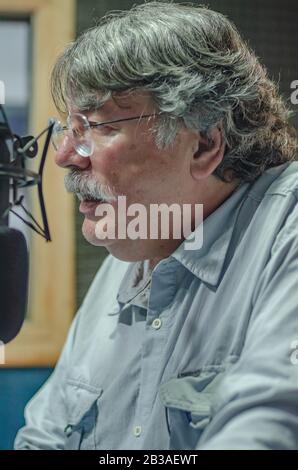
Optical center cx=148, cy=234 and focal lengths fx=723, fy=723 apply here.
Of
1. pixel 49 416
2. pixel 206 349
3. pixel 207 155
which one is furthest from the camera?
pixel 49 416

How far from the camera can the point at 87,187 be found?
907 mm

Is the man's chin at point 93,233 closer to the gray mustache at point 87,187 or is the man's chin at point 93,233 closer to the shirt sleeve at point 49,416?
the gray mustache at point 87,187

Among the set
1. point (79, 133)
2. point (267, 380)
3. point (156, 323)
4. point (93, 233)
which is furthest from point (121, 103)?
point (267, 380)

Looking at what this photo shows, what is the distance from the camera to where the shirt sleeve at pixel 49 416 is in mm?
1053

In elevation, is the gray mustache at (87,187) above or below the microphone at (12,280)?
above

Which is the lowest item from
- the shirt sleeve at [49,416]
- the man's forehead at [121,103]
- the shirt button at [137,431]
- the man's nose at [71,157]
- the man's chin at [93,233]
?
the shirt sleeve at [49,416]

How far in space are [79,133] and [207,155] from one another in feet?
0.55

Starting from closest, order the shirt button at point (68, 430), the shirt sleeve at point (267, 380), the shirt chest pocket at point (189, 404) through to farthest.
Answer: the shirt sleeve at point (267, 380) → the shirt chest pocket at point (189, 404) → the shirt button at point (68, 430)

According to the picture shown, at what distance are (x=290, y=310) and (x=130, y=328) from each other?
0.31m

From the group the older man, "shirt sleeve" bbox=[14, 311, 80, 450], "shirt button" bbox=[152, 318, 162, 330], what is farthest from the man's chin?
"shirt sleeve" bbox=[14, 311, 80, 450]

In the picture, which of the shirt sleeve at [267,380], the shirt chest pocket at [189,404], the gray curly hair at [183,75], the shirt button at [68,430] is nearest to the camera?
the shirt sleeve at [267,380]

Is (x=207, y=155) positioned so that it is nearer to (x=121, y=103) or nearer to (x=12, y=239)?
(x=121, y=103)

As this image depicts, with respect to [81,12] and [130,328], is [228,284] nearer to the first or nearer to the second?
[130,328]

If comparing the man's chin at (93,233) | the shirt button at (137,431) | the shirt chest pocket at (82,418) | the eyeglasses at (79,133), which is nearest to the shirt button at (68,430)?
the shirt chest pocket at (82,418)
